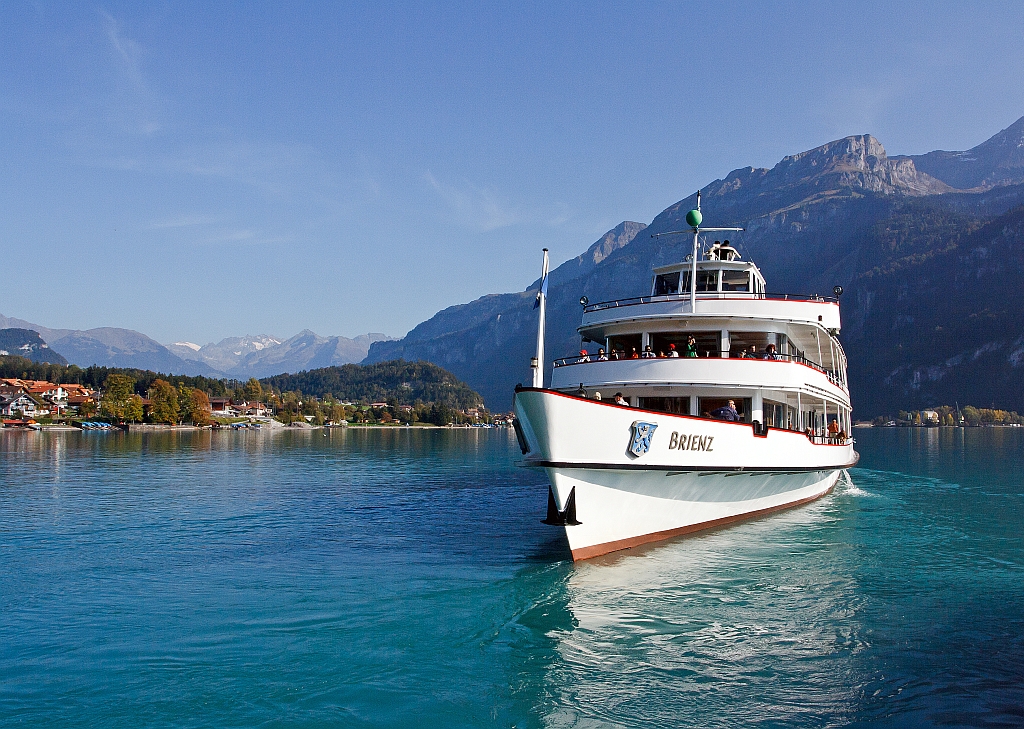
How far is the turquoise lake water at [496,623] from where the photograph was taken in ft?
26.7

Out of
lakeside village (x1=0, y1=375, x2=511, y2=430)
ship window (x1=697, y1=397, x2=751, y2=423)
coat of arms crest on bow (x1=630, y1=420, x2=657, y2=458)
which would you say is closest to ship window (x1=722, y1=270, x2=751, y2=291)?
ship window (x1=697, y1=397, x2=751, y2=423)

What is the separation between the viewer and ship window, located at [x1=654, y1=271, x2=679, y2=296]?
22.3 meters

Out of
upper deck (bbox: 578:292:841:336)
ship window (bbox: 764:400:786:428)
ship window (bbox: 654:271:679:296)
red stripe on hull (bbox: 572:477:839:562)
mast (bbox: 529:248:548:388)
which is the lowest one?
red stripe on hull (bbox: 572:477:839:562)

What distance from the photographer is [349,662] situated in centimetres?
942

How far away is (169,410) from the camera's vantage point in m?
131

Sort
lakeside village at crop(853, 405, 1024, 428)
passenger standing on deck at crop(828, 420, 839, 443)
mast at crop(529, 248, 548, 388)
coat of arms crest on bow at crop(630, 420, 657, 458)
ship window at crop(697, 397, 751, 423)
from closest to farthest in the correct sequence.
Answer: mast at crop(529, 248, 548, 388)
coat of arms crest on bow at crop(630, 420, 657, 458)
ship window at crop(697, 397, 751, 423)
passenger standing on deck at crop(828, 420, 839, 443)
lakeside village at crop(853, 405, 1024, 428)

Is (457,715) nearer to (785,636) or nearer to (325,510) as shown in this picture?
(785,636)

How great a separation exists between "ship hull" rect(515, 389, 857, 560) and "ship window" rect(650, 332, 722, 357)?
3256mm

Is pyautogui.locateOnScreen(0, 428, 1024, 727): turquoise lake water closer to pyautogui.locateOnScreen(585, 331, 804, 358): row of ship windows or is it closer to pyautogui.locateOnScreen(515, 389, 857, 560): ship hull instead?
pyautogui.locateOnScreen(515, 389, 857, 560): ship hull

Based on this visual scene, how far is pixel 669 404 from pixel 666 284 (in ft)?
16.6

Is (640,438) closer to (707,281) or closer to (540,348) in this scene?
(540,348)

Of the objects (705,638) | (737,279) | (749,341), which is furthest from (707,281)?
(705,638)

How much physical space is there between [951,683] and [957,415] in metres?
208

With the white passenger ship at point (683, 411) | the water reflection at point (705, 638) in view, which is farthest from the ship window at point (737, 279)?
the water reflection at point (705, 638)
